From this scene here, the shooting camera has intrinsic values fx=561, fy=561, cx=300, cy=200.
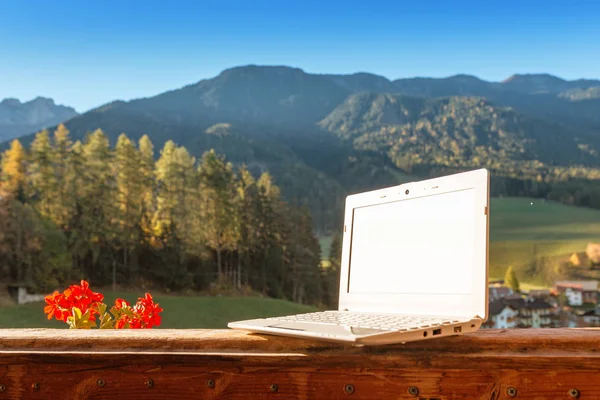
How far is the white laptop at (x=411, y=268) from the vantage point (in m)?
0.81

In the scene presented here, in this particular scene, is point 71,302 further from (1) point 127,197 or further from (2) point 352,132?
(2) point 352,132

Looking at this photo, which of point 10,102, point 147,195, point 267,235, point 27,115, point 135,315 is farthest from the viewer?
point 10,102

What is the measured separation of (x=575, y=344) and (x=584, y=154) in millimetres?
65952

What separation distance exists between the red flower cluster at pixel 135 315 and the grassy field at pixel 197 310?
45.8ft

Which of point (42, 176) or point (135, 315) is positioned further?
point (42, 176)

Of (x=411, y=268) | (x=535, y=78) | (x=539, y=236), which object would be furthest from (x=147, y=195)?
(x=535, y=78)

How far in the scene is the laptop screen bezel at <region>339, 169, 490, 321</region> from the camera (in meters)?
0.86

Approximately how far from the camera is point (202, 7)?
42.1m

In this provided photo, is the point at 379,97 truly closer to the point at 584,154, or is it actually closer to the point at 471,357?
the point at 584,154

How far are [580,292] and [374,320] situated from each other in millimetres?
29680

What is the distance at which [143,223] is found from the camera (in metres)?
19.4

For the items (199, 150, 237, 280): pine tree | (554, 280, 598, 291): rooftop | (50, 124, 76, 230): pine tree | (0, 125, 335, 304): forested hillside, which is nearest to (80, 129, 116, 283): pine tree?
(0, 125, 335, 304): forested hillside

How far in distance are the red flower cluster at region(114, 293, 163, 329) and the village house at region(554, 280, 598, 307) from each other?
28073 mm

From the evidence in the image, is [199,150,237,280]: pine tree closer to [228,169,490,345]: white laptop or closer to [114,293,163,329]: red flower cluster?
[114,293,163,329]: red flower cluster
